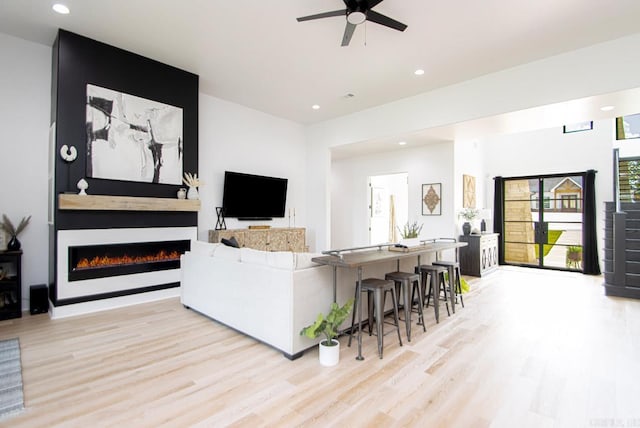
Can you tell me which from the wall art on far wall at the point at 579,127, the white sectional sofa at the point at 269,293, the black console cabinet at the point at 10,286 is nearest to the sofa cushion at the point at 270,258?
the white sectional sofa at the point at 269,293

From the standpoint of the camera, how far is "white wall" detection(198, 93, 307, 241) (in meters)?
5.57

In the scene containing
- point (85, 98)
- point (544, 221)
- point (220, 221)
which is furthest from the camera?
point (544, 221)

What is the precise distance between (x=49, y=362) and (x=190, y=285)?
5.20 ft

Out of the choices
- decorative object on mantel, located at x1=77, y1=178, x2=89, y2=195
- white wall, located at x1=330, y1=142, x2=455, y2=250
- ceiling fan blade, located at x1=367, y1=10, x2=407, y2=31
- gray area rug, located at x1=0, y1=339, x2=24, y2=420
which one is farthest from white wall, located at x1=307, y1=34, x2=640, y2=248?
gray area rug, located at x1=0, y1=339, x2=24, y2=420

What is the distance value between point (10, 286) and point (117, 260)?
1090mm

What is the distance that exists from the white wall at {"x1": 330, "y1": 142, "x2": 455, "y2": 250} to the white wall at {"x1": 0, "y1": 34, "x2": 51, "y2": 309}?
15.6 feet

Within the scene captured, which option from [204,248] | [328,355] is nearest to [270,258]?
[328,355]

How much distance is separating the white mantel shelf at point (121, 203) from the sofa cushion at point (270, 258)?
1.84 meters

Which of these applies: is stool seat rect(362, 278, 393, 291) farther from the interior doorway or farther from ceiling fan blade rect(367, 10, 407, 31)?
the interior doorway

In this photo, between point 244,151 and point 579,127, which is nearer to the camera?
point 244,151

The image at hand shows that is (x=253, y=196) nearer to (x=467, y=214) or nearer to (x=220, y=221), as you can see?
(x=220, y=221)

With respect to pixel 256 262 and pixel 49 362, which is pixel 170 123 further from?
pixel 49 362

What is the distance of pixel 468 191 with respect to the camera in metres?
7.14

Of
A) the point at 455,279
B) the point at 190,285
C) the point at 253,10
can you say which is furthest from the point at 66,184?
the point at 455,279
